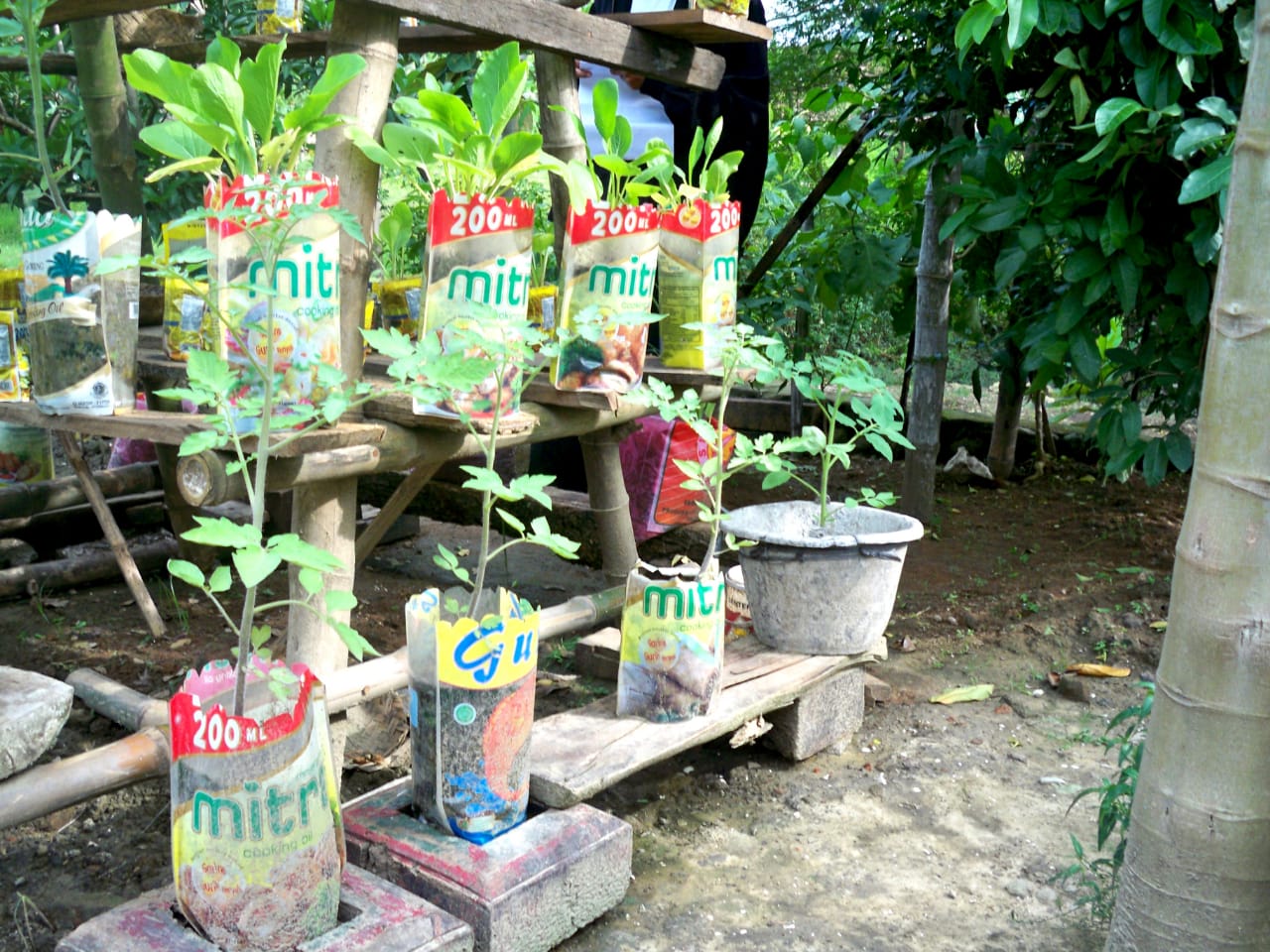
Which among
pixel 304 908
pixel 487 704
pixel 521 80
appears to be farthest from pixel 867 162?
pixel 304 908

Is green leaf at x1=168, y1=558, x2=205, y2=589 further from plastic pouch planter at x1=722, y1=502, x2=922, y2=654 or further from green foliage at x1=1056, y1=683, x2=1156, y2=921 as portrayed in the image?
plastic pouch planter at x1=722, y1=502, x2=922, y2=654

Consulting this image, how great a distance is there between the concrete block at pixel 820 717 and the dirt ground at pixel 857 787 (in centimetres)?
4

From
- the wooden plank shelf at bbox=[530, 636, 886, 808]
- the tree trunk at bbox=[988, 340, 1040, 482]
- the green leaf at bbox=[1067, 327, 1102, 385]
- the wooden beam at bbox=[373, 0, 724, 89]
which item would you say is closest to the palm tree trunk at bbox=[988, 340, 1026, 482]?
the tree trunk at bbox=[988, 340, 1040, 482]

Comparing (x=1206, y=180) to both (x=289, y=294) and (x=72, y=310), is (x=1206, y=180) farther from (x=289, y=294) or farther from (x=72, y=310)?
(x=72, y=310)

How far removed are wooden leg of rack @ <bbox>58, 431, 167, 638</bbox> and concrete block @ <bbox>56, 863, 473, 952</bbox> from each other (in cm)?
157

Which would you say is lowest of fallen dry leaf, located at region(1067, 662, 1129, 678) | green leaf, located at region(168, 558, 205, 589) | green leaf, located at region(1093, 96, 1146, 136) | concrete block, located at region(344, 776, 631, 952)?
fallen dry leaf, located at region(1067, 662, 1129, 678)

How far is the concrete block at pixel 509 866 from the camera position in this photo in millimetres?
1781

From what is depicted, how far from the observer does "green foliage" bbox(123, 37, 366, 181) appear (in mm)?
1830

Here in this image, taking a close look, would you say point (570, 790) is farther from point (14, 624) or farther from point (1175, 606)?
point (14, 624)

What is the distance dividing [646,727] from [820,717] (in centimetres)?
58

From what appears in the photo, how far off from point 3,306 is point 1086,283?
8.88ft

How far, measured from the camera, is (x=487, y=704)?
1849mm

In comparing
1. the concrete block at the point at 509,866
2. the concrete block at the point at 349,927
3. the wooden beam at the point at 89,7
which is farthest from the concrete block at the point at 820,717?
the wooden beam at the point at 89,7

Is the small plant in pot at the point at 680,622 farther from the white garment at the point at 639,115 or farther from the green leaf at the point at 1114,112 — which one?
the white garment at the point at 639,115
